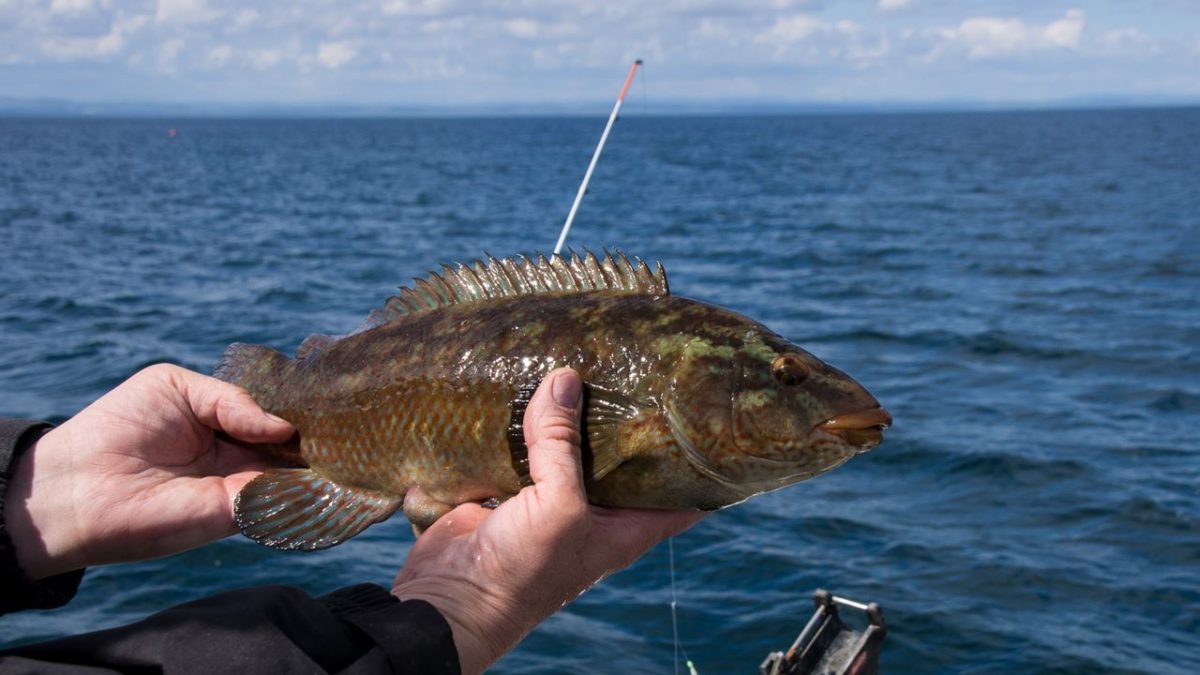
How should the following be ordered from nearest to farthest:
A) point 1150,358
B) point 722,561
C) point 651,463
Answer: point 651,463 → point 722,561 → point 1150,358

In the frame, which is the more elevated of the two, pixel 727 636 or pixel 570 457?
pixel 570 457

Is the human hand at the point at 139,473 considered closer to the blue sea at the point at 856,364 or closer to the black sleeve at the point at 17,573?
the black sleeve at the point at 17,573

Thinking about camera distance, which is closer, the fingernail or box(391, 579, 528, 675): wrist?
box(391, 579, 528, 675): wrist

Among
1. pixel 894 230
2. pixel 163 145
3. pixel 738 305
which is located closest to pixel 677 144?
pixel 163 145

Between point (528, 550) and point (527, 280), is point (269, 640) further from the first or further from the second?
point (527, 280)

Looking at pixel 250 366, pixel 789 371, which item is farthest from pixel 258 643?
pixel 250 366

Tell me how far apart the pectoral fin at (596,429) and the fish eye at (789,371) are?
0.49m

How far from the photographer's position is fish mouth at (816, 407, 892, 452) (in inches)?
146

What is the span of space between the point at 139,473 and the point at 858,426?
107 inches

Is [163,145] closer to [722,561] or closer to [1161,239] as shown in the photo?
[1161,239]

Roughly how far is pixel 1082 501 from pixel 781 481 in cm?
1149

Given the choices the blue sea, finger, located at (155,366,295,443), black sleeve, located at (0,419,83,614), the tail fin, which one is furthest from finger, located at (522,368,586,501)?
the blue sea

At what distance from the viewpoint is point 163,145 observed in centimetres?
12719

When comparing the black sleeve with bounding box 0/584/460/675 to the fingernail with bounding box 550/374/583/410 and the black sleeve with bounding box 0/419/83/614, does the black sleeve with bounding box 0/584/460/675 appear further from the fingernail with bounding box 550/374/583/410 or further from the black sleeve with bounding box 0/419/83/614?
the black sleeve with bounding box 0/419/83/614
